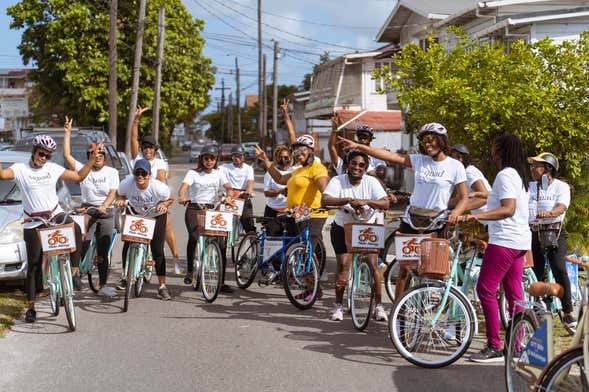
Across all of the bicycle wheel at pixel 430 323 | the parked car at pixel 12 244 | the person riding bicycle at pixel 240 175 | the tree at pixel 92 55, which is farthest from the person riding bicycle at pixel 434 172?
the tree at pixel 92 55

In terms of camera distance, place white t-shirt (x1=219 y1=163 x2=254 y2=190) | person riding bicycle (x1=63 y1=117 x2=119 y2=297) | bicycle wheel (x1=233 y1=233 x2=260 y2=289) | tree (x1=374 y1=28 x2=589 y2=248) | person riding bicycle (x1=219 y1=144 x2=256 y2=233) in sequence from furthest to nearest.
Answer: white t-shirt (x1=219 y1=163 x2=254 y2=190)
person riding bicycle (x1=219 y1=144 x2=256 y2=233)
tree (x1=374 y1=28 x2=589 y2=248)
bicycle wheel (x1=233 y1=233 x2=260 y2=289)
person riding bicycle (x1=63 y1=117 x2=119 y2=297)

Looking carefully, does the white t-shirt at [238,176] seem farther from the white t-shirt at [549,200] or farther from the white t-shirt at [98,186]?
the white t-shirt at [549,200]

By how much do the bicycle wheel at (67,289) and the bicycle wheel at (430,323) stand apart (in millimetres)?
3309

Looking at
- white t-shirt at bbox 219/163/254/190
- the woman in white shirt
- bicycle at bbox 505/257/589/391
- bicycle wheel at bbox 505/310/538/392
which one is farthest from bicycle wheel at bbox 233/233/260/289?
bicycle wheel at bbox 505/310/538/392

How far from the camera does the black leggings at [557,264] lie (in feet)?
29.3

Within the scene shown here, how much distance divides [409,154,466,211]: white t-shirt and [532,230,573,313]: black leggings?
158 cm

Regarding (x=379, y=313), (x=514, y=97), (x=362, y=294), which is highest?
(x=514, y=97)

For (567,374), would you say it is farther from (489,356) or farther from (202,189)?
(202,189)

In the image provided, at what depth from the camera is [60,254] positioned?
8766 mm

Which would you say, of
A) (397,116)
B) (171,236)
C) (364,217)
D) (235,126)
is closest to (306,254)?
(364,217)

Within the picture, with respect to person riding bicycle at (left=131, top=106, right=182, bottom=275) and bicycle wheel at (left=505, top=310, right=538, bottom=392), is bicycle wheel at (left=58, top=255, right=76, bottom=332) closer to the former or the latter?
person riding bicycle at (left=131, top=106, right=182, bottom=275)

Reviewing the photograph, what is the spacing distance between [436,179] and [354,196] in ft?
3.64

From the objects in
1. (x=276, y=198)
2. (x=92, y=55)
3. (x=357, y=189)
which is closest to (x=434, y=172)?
(x=357, y=189)

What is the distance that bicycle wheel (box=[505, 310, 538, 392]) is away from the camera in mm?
5742
